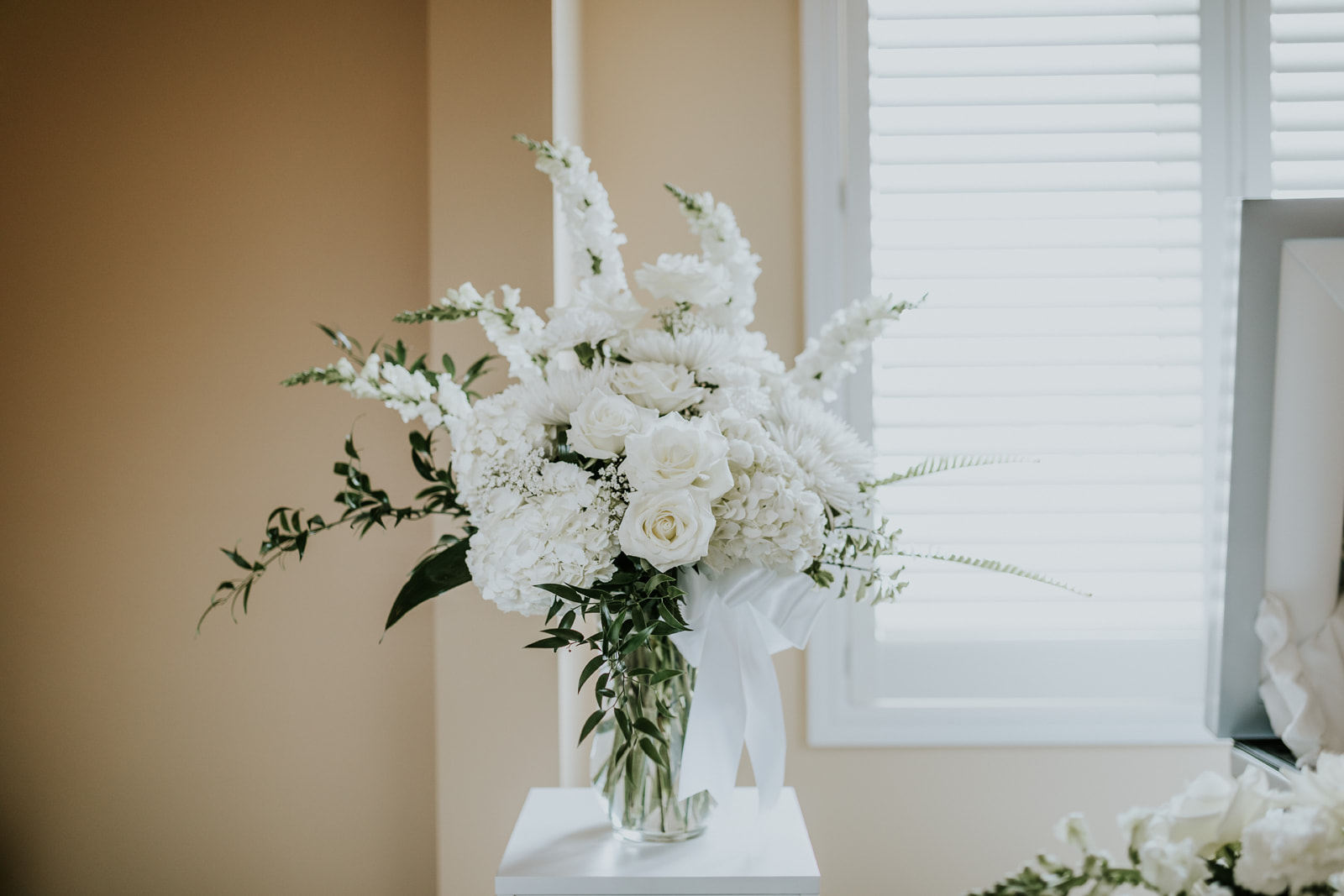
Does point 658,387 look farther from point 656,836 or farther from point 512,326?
point 656,836

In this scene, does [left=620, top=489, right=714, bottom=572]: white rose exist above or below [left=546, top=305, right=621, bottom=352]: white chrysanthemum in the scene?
below

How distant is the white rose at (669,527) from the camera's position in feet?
2.65

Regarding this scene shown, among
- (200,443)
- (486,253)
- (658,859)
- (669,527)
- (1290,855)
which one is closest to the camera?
(1290,855)

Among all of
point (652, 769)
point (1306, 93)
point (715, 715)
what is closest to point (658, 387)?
point (715, 715)

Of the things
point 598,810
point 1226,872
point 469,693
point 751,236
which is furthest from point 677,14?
point 1226,872

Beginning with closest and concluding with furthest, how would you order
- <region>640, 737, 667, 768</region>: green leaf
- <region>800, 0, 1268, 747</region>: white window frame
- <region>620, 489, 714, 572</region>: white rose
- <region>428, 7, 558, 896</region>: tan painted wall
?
1. <region>620, 489, 714, 572</region>: white rose
2. <region>640, 737, 667, 768</region>: green leaf
3. <region>428, 7, 558, 896</region>: tan painted wall
4. <region>800, 0, 1268, 747</region>: white window frame

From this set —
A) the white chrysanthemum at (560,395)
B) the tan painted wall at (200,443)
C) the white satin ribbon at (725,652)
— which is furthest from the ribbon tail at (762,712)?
the tan painted wall at (200,443)

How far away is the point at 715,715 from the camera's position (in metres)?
0.96

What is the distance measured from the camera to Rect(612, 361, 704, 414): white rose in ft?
2.90

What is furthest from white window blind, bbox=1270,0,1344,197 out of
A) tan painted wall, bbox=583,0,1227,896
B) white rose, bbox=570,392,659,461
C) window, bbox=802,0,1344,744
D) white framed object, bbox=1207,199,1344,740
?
white rose, bbox=570,392,659,461

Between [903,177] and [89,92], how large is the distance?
149cm

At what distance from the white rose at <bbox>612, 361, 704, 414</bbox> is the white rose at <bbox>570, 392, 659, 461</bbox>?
25 millimetres

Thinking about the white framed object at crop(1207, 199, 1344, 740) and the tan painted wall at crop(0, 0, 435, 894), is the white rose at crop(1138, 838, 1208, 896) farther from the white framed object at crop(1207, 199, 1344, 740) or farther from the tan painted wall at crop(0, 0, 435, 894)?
the tan painted wall at crop(0, 0, 435, 894)

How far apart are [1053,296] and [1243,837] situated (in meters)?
1.13
